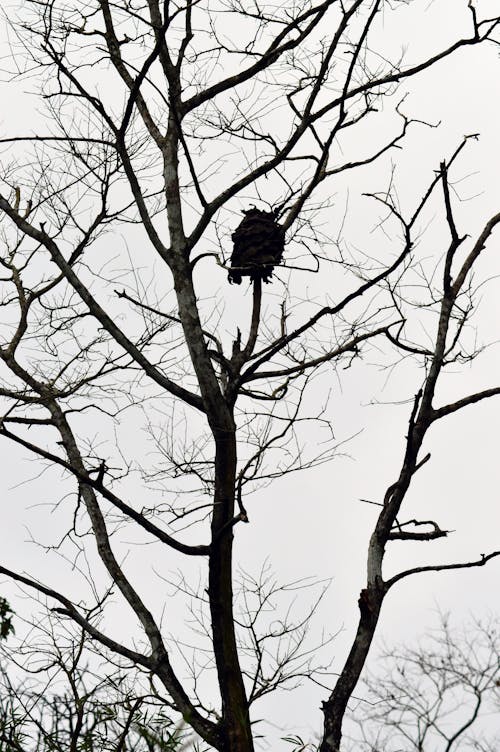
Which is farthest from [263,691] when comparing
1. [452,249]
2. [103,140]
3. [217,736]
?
[103,140]

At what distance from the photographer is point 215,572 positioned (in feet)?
23.9

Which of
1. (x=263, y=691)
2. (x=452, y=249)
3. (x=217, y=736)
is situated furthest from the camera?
(x=263, y=691)

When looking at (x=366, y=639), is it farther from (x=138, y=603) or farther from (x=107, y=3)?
(x=107, y=3)

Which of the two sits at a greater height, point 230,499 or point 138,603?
point 230,499

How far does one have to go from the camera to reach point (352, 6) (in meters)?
7.72

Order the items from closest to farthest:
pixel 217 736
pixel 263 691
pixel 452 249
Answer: pixel 217 736 < pixel 452 249 < pixel 263 691

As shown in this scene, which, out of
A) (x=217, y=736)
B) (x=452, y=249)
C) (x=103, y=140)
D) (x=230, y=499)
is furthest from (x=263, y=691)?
(x=103, y=140)

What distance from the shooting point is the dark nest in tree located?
25.8 ft

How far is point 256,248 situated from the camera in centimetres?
786

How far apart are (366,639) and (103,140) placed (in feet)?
14.7

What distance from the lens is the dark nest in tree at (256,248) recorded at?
7859mm

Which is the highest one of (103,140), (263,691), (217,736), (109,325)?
(103,140)

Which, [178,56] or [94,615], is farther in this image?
[178,56]

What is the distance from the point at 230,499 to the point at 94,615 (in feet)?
4.61
